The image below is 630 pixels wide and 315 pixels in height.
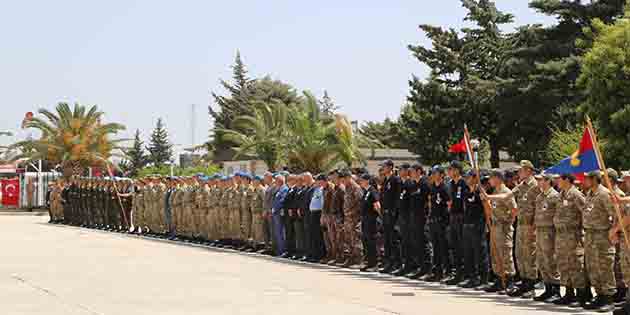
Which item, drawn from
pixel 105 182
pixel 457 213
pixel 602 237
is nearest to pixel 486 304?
pixel 602 237

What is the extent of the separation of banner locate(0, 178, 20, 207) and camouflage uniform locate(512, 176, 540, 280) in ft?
135

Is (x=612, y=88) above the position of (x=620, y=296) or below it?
above

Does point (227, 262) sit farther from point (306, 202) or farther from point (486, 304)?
point (486, 304)

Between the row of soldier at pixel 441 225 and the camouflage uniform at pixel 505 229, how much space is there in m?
0.01

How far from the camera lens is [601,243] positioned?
12406 mm

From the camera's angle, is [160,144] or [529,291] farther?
[160,144]

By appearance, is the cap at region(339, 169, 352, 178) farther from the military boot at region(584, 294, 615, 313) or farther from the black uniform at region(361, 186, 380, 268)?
the military boot at region(584, 294, 615, 313)

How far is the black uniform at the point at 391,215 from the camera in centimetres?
1756

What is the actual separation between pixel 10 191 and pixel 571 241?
139ft

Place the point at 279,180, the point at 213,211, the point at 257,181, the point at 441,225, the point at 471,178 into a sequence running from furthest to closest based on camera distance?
the point at 213,211 → the point at 257,181 → the point at 279,180 → the point at 441,225 → the point at 471,178

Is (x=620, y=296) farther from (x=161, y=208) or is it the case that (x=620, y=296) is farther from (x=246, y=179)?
(x=161, y=208)

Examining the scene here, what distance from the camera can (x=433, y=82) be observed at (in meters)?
51.6

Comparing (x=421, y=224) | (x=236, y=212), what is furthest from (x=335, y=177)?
(x=236, y=212)

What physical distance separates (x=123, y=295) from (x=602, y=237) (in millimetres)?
6266
